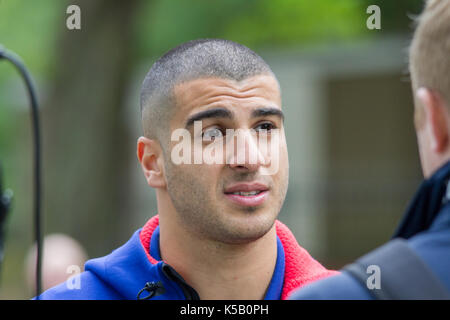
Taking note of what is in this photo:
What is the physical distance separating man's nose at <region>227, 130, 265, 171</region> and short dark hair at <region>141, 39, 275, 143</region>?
0.77 feet

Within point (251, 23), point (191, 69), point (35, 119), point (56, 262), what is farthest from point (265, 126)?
point (251, 23)

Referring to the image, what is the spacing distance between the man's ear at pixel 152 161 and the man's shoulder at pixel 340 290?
3.10ft

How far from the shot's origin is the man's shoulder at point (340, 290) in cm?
169

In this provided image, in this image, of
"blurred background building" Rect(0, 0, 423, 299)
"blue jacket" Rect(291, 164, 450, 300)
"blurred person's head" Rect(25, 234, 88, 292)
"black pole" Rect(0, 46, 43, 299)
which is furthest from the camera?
"blurred background building" Rect(0, 0, 423, 299)

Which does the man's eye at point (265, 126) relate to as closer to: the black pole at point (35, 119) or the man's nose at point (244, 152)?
the man's nose at point (244, 152)

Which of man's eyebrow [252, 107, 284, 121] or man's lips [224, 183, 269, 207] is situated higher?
man's eyebrow [252, 107, 284, 121]

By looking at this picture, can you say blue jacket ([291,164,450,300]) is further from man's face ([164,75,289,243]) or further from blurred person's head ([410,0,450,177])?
man's face ([164,75,289,243])

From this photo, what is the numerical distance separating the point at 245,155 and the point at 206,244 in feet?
1.17

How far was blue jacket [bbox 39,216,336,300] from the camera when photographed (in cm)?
252

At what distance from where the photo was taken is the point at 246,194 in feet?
7.80

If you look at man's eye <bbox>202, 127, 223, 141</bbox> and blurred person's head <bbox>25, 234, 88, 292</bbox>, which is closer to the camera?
man's eye <bbox>202, 127, 223, 141</bbox>

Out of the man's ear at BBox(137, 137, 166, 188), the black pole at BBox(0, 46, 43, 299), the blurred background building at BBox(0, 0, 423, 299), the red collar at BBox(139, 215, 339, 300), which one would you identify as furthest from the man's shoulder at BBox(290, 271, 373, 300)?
the blurred background building at BBox(0, 0, 423, 299)

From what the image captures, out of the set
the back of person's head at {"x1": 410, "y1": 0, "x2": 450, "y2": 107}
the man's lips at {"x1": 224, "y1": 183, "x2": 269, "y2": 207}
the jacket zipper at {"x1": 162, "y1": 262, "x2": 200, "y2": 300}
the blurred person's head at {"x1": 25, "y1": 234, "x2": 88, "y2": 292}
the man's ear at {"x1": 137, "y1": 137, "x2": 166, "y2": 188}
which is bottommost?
the blurred person's head at {"x1": 25, "y1": 234, "x2": 88, "y2": 292}

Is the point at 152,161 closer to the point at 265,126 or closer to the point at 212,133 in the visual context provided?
the point at 212,133
